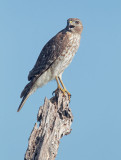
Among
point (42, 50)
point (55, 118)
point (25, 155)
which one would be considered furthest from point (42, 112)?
point (42, 50)

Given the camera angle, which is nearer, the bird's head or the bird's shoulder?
the bird's shoulder

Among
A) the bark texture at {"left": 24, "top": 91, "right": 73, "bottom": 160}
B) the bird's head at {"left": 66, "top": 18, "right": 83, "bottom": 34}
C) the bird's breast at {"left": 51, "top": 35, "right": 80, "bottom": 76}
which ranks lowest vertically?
the bark texture at {"left": 24, "top": 91, "right": 73, "bottom": 160}

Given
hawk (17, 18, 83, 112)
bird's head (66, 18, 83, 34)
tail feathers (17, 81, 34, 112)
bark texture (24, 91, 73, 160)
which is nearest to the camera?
bark texture (24, 91, 73, 160)

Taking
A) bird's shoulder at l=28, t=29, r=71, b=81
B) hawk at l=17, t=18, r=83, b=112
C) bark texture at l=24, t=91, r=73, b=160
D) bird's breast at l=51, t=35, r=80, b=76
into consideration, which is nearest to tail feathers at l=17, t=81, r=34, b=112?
hawk at l=17, t=18, r=83, b=112

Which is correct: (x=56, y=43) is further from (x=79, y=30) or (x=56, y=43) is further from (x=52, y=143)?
(x=52, y=143)

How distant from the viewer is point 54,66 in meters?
10.0

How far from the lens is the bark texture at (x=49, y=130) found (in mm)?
6432

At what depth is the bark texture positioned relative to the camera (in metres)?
6.43

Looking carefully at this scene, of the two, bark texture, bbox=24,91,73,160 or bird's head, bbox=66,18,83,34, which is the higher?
bird's head, bbox=66,18,83,34

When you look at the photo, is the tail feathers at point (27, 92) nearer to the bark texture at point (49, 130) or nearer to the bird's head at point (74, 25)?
the bark texture at point (49, 130)

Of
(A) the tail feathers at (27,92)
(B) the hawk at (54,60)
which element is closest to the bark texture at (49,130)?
(A) the tail feathers at (27,92)

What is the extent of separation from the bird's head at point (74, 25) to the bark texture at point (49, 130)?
350 cm

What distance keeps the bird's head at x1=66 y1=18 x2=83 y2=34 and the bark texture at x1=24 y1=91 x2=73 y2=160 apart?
3.50 meters

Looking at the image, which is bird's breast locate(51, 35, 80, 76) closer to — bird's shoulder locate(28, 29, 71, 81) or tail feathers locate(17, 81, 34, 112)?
bird's shoulder locate(28, 29, 71, 81)
